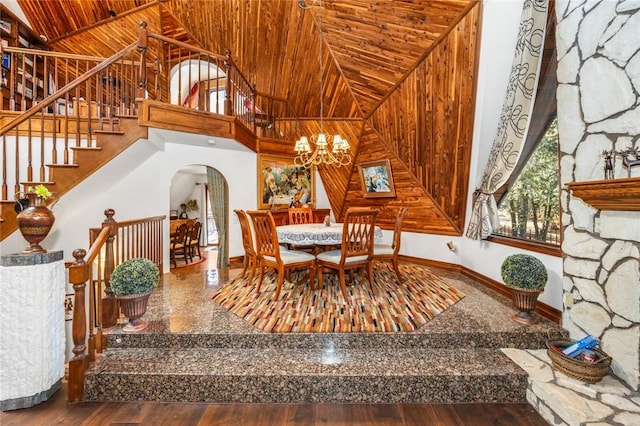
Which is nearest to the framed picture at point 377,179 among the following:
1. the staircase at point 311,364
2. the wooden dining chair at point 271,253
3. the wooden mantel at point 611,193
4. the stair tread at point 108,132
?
the wooden dining chair at point 271,253

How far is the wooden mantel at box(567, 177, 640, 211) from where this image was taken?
1.79 metres

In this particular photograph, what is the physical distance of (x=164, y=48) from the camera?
19.7 feet

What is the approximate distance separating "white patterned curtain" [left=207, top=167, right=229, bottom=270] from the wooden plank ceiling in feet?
7.11

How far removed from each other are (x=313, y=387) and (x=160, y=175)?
13.7 feet

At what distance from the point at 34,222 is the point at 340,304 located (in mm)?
2700

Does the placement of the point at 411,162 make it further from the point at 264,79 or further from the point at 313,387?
the point at 313,387

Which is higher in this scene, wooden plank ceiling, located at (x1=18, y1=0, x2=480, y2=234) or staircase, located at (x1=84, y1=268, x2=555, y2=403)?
wooden plank ceiling, located at (x1=18, y1=0, x2=480, y2=234)

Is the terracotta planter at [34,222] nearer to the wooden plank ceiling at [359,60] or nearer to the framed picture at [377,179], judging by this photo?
the wooden plank ceiling at [359,60]

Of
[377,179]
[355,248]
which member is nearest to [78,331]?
[355,248]

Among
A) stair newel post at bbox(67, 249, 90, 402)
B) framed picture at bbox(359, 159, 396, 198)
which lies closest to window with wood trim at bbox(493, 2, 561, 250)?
framed picture at bbox(359, 159, 396, 198)

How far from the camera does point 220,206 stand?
5.57 metres

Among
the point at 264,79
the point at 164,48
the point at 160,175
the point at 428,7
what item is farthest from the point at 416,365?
the point at 164,48

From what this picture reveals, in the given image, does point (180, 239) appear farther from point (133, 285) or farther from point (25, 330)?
point (25, 330)

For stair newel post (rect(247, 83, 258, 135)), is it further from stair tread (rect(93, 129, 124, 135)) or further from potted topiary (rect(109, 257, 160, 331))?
potted topiary (rect(109, 257, 160, 331))
